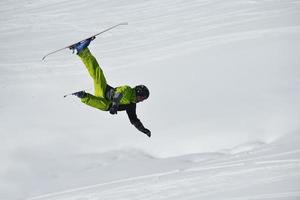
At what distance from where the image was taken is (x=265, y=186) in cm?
998

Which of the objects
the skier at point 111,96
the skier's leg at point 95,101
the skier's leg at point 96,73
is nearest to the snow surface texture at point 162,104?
the skier at point 111,96

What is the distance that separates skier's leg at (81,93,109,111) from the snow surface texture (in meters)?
1.96

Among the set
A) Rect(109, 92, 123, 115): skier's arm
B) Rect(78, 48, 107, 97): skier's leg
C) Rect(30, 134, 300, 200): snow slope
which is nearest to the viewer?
Rect(109, 92, 123, 115): skier's arm

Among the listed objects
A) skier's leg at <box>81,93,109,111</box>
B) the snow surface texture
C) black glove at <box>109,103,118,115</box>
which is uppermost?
skier's leg at <box>81,93,109,111</box>

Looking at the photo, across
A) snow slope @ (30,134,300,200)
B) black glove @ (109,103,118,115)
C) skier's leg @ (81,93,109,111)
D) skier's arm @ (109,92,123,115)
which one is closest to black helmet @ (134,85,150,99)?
Result: skier's arm @ (109,92,123,115)

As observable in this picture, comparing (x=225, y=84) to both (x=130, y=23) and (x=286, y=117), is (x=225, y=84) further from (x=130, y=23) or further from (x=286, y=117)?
(x=130, y=23)

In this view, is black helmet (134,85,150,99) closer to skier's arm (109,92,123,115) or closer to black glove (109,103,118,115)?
skier's arm (109,92,123,115)

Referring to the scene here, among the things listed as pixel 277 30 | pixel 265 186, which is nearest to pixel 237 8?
pixel 277 30

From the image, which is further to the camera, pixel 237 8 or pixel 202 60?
pixel 237 8

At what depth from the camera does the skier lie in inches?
372

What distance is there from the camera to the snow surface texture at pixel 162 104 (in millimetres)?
11648

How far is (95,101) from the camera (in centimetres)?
952

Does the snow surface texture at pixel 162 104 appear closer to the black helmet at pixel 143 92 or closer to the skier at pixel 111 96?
the skier at pixel 111 96

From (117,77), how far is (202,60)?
3077mm
